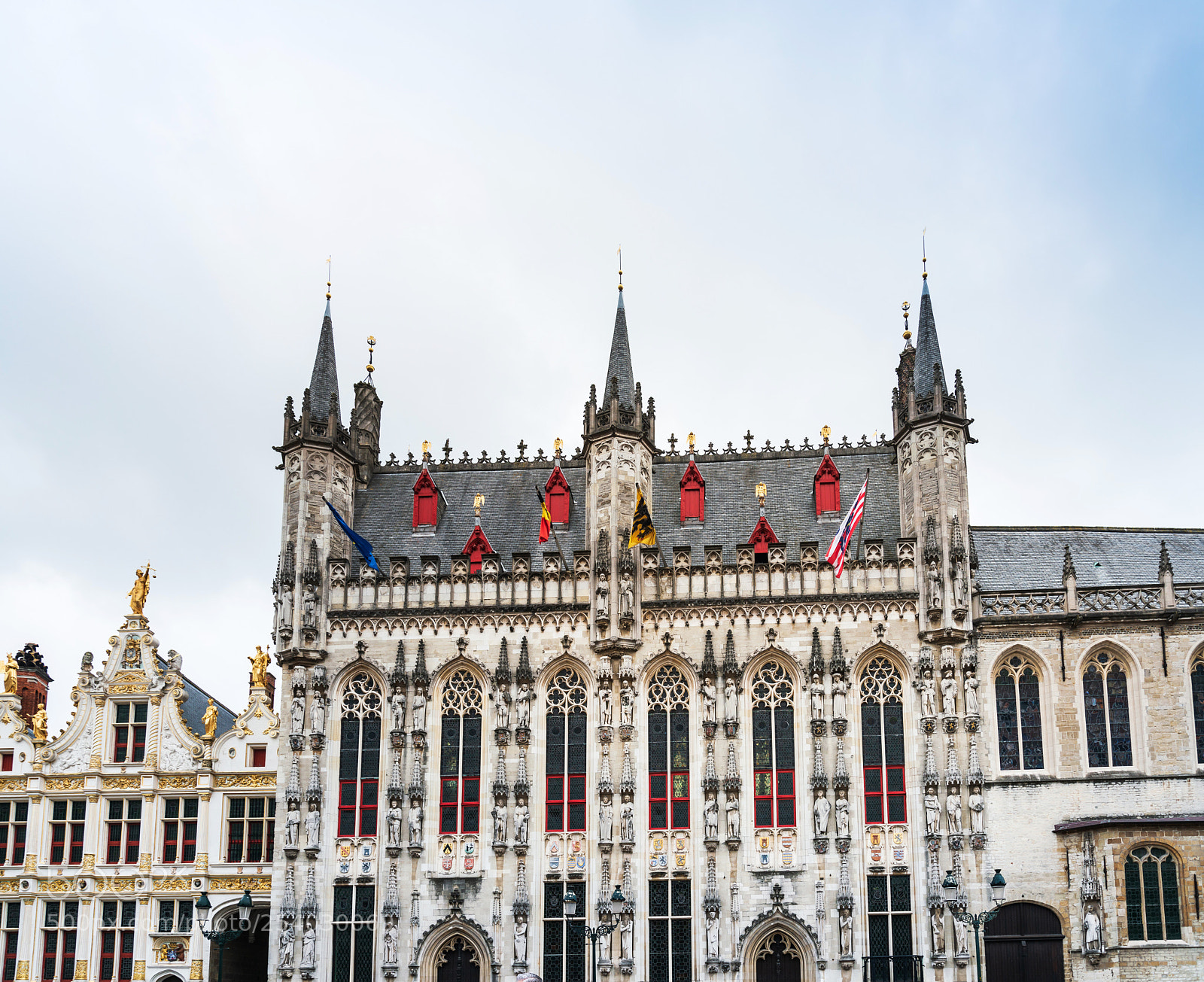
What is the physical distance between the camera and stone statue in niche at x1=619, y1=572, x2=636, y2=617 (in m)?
48.2

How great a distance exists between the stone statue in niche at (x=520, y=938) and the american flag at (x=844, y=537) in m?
15.6

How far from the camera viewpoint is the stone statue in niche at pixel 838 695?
154 ft

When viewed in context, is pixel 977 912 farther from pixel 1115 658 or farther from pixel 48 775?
pixel 48 775

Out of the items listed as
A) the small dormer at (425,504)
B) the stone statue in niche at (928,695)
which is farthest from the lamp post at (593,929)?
the small dormer at (425,504)

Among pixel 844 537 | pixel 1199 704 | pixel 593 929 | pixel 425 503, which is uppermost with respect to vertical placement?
pixel 425 503

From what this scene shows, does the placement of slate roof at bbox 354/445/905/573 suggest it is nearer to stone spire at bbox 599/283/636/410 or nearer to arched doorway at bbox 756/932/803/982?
stone spire at bbox 599/283/636/410

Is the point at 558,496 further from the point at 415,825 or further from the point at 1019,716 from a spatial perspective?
the point at 1019,716

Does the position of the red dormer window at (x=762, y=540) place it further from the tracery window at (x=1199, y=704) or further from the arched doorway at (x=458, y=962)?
the arched doorway at (x=458, y=962)

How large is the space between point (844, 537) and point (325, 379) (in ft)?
67.4

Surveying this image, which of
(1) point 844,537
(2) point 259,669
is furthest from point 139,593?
(1) point 844,537

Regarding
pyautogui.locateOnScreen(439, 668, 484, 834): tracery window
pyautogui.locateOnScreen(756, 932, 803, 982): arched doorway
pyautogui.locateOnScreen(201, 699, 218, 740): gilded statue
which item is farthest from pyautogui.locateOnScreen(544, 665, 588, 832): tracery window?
pyautogui.locateOnScreen(201, 699, 218, 740): gilded statue

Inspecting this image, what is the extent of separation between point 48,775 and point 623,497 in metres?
23.6

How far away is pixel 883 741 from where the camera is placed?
46781 millimetres

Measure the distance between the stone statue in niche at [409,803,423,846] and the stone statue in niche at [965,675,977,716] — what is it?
18.5 m
